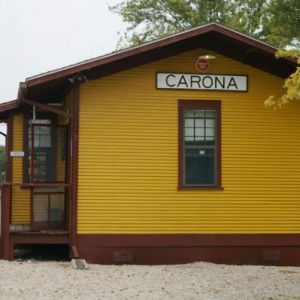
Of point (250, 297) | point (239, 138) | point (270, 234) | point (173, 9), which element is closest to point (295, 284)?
point (250, 297)

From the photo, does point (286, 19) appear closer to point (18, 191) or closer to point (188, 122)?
point (188, 122)

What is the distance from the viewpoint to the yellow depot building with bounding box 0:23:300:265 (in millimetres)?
12898

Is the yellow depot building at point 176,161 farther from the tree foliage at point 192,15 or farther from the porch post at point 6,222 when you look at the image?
the tree foliage at point 192,15

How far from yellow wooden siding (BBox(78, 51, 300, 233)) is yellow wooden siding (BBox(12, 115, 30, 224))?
3.03m

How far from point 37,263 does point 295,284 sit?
5113 millimetres

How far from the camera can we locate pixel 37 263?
1275 centimetres

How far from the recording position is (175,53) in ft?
43.7

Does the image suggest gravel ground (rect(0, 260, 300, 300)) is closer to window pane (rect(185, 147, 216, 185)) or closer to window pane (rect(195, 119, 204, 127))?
window pane (rect(185, 147, 216, 185))

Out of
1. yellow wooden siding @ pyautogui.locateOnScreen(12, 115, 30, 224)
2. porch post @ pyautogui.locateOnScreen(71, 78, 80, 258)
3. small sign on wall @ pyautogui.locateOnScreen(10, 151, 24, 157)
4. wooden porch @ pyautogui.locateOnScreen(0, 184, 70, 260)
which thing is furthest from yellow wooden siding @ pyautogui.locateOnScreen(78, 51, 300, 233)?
yellow wooden siding @ pyautogui.locateOnScreen(12, 115, 30, 224)

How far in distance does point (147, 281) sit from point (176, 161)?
10.3 ft

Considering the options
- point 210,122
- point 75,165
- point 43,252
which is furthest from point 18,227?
point 210,122

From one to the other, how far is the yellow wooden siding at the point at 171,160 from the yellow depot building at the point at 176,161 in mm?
21

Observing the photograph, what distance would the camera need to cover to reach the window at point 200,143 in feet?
43.6

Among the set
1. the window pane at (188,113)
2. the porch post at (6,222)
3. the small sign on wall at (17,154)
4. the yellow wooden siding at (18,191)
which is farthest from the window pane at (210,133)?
the yellow wooden siding at (18,191)
